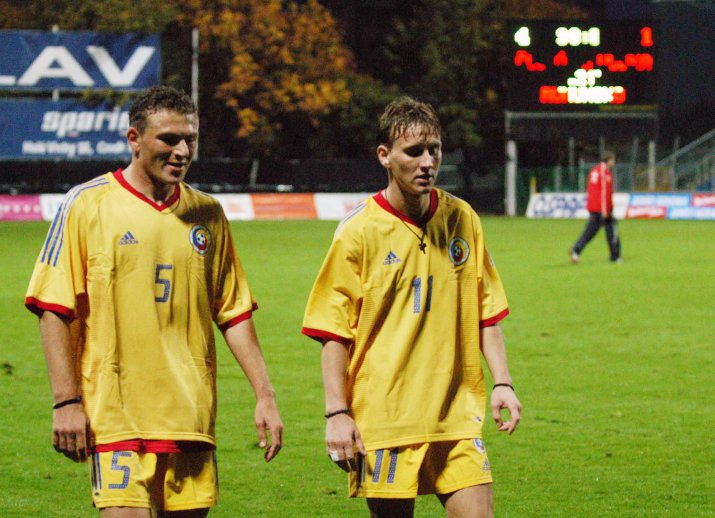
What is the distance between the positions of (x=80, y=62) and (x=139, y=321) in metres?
41.9

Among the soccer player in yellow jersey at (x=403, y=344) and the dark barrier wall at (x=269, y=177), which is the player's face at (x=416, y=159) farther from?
the dark barrier wall at (x=269, y=177)

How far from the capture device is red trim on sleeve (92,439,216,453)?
172 inches

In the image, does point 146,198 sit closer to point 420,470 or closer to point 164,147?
point 164,147

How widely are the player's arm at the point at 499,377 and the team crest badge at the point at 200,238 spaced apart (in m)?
1.02

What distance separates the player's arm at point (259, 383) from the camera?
4586mm

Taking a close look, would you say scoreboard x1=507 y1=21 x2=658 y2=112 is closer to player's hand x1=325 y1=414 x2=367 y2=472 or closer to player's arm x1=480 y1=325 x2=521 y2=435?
player's arm x1=480 y1=325 x2=521 y2=435

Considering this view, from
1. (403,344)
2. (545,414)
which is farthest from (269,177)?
(403,344)

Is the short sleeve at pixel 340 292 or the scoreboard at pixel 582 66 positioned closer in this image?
the short sleeve at pixel 340 292

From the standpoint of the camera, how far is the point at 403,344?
15.2 feet

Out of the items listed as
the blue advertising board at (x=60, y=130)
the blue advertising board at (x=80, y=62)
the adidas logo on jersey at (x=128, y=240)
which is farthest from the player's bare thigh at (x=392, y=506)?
the blue advertising board at (x=60, y=130)

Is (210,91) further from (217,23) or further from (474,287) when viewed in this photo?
(474,287)

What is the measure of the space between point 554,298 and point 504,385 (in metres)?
12.9

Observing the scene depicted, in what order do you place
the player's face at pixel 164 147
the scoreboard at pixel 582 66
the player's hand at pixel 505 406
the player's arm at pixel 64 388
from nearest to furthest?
1. the player's arm at pixel 64 388
2. the player's face at pixel 164 147
3. the player's hand at pixel 505 406
4. the scoreboard at pixel 582 66

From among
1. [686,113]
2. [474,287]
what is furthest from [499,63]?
[474,287]
